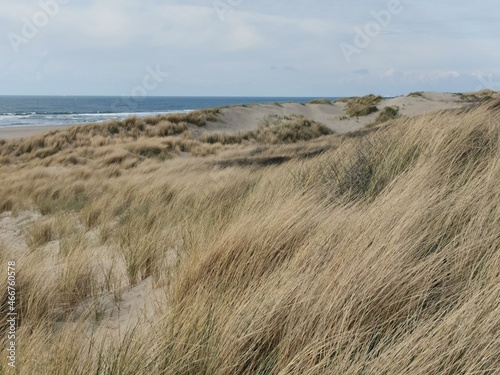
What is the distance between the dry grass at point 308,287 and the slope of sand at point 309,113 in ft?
63.4

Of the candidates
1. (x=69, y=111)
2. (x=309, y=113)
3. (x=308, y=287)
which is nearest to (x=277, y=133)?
(x=309, y=113)

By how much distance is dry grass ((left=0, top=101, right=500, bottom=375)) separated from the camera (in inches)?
68.0

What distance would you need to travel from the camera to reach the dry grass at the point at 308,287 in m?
1.73

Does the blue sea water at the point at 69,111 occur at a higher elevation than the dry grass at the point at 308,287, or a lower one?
higher

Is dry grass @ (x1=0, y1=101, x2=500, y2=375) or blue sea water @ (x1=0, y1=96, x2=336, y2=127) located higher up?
blue sea water @ (x1=0, y1=96, x2=336, y2=127)

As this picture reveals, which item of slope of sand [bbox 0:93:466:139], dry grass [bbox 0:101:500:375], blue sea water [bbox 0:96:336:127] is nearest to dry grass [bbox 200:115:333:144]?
slope of sand [bbox 0:93:466:139]

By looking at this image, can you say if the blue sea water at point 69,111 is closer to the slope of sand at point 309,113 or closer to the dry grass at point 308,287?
the slope of sand at point 309,113

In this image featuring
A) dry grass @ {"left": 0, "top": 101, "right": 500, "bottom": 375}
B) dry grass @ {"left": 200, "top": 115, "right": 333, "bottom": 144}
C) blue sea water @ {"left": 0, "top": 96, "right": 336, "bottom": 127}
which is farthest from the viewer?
blue sea water @ {"left": 0, "top": 96, "right": 336, "bottom": 127}

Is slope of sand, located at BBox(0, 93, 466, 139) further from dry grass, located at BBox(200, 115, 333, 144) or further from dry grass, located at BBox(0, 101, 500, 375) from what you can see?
dry grass, located at BBox(0, 101, 500, 375)

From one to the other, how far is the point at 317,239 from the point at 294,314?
668 mm

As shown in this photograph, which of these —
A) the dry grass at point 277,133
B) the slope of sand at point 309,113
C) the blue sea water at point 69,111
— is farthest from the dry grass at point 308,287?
the blue sea water at point 69,111

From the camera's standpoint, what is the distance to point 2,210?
7594 millimetres

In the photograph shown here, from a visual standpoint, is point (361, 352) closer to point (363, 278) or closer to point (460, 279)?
point (363, 278)

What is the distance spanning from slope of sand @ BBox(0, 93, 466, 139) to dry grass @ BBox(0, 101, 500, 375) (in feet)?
63.4
